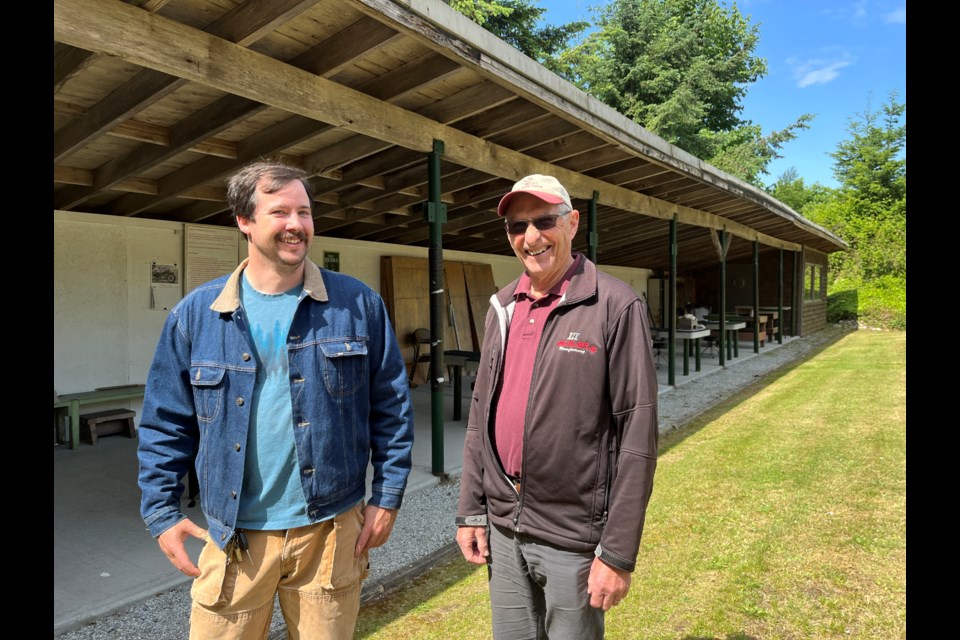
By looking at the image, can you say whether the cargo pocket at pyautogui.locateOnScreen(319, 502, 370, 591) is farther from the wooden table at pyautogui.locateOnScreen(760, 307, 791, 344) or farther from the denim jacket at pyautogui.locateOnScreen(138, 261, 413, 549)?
the wooden table at pyautogui.locateOnScreen(760, 307, 791, 344)

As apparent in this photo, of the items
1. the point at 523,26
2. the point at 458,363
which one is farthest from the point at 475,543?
the point at 523,26

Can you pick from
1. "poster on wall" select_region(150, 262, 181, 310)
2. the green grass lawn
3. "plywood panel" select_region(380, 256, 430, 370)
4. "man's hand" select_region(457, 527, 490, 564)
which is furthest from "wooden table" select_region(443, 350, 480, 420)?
"man's hand" select_region(457, 527, 490, 564)

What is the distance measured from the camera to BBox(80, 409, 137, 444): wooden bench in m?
6.16

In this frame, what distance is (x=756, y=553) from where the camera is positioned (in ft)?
12.1

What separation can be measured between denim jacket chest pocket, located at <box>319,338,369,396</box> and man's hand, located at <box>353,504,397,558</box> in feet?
1.27

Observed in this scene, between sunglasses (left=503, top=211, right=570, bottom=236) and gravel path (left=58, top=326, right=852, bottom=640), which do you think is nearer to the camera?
sunglasses (left=503, top=211, right=570, bottom=236)

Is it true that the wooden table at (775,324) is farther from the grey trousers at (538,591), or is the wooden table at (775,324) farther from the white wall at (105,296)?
the grey trousers at (538,591)

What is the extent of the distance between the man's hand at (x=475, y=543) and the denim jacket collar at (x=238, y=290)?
0.94 m

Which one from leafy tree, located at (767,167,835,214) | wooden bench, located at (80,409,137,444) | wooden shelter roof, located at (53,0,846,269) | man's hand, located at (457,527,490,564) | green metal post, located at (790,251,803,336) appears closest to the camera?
man's hand, located at (457,527,490,564)

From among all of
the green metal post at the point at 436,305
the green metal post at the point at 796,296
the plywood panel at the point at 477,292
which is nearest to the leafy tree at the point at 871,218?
the green metal post at the point at 796,296

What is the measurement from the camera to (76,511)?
4.18 metres

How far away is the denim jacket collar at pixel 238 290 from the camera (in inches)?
67.8

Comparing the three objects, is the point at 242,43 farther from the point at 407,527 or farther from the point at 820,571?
the point at 820,571
